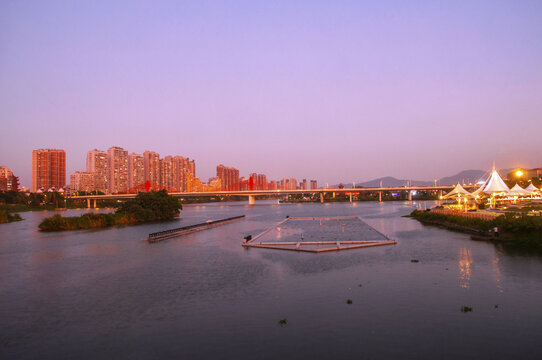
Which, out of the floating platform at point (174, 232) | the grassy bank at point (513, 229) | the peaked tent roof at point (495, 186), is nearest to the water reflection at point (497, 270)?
the grassy bank at point (513, 229)

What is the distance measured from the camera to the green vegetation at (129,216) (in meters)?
51.2

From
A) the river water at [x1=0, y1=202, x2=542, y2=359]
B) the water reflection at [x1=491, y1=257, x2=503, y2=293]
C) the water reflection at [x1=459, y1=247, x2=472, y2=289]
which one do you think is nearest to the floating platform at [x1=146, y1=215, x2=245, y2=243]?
the river water at [x1=0, y1=202, x2=542, y2=359]

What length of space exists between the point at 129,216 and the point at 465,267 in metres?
52.8

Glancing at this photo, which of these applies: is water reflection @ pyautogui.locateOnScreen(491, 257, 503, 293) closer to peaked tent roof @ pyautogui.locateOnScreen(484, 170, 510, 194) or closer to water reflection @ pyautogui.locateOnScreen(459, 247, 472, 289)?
water reflection @ pyautogui.locateOnScreen(459, 247, 472, 289)

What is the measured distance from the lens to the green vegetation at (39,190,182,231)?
51188 mm

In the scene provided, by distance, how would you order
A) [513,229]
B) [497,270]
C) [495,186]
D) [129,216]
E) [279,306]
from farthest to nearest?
[129,216] → [495,186] → [513,229] → [497,270] → [279,306]

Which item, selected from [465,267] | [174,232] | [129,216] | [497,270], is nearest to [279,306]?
[465,267]

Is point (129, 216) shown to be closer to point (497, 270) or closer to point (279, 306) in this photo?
point (279, 306)

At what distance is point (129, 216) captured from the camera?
61.7 m

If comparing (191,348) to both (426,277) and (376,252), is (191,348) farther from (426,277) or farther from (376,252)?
(376,252)

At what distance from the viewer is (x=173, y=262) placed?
2427 centimetres

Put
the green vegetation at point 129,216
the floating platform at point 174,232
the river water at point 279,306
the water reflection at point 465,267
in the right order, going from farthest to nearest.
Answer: the green vegetation at point 129,216 < the floating platform at point 174,232 < the water reflection at point 465,267 < the river water at point 279,306

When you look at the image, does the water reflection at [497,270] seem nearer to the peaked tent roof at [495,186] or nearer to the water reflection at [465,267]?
the water reflection at [465,267]

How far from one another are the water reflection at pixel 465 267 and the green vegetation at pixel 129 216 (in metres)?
46.1
